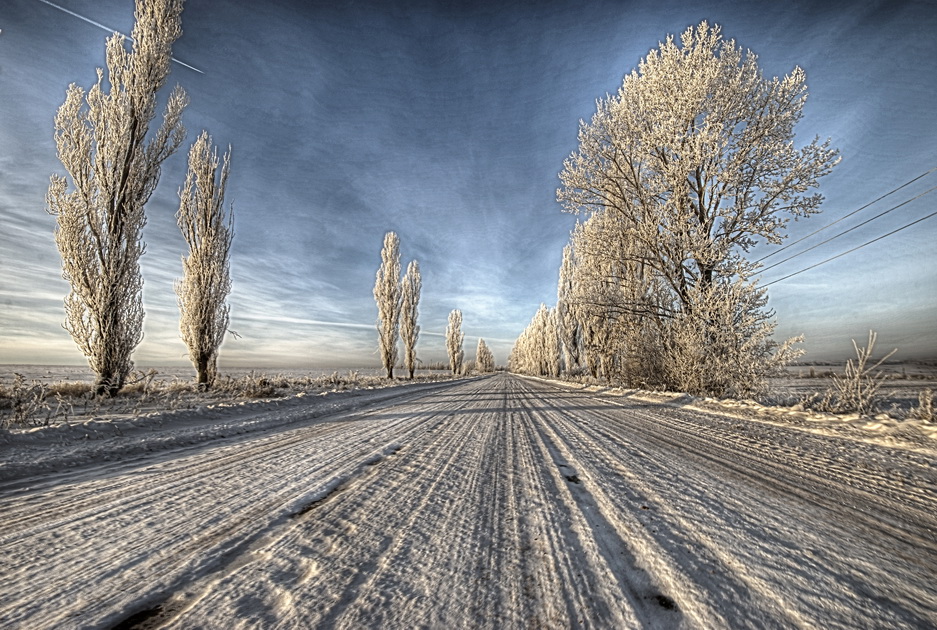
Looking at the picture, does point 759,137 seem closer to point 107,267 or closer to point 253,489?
point 253,489

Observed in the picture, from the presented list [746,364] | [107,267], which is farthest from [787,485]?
[107,267]

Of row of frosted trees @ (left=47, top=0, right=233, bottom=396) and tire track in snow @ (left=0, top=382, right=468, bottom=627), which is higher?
row of frosted trees @ (left=47, top=0, right=233, bottom=396)

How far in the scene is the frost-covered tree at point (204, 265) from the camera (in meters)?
11.2

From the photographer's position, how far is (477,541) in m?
1.31

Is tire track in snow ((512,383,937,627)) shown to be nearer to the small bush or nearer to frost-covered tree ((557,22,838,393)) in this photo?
the small bush

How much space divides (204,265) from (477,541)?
13.7 metres

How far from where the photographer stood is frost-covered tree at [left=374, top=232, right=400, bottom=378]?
2420cm

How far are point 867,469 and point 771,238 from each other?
22.7 feet

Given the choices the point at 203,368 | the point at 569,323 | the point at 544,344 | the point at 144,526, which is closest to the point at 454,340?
the point at 544,344

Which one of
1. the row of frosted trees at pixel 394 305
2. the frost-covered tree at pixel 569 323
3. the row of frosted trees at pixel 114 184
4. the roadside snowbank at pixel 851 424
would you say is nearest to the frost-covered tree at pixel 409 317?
the row of frosted trees at pixel 394 305

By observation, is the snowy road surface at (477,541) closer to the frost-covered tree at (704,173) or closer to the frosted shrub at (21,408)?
the frosted shrub at (21,408)

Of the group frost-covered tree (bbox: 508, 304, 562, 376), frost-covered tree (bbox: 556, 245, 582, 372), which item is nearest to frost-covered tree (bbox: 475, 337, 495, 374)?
frost-covered tree (bbox: 508, 304, 562, 376)

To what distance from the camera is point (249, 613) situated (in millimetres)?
867

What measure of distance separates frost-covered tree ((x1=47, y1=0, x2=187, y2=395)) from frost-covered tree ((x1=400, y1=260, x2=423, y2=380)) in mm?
17966
